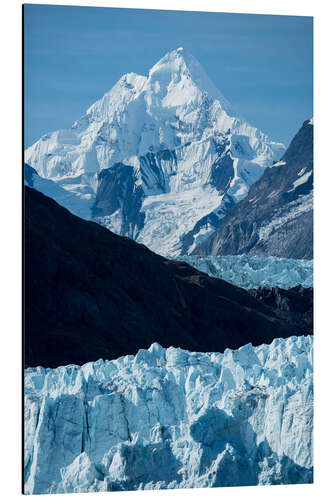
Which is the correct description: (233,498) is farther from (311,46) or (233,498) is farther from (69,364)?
(311,46)

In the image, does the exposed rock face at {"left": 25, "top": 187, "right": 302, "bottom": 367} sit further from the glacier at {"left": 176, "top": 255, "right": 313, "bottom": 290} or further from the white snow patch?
the white snow patch

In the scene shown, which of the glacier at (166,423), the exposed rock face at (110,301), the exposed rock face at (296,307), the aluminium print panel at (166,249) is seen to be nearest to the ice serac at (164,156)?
the aluminium print panel at (166,249)
